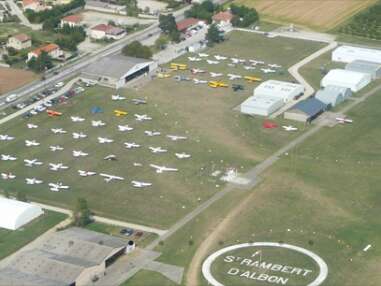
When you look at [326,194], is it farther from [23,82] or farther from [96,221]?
[23,82]

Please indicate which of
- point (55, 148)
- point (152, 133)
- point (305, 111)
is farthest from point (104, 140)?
point (305, 111)

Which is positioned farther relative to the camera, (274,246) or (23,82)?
(23,82)

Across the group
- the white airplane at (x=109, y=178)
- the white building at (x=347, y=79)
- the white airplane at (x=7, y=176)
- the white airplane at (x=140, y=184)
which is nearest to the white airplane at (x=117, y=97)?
the white airplane at (x=109, y=178)

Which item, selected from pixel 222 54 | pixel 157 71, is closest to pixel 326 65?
pixel 222 54

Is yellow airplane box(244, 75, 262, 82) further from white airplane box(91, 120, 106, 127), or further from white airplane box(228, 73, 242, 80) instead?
white airplane box(91, 120, 106, 127)

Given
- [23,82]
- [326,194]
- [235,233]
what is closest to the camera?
[235,233]

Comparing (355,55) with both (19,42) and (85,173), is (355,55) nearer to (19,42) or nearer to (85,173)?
(19,42)
